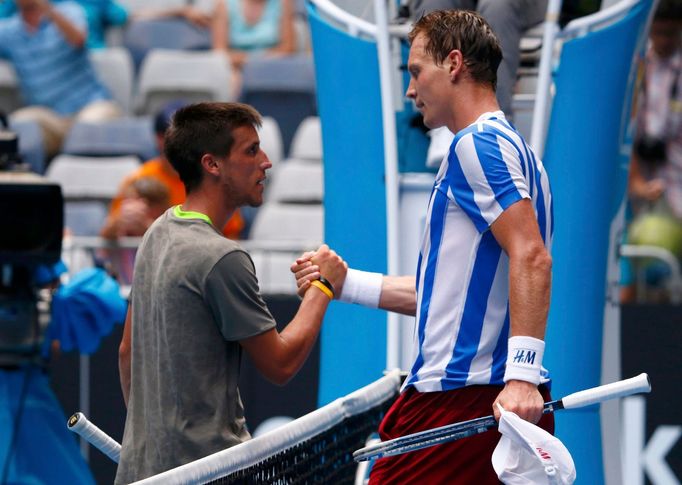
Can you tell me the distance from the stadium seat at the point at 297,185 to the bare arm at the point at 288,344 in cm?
479

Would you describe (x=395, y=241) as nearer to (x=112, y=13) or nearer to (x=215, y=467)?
(x=215, y=467)

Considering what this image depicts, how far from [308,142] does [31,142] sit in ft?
5.84

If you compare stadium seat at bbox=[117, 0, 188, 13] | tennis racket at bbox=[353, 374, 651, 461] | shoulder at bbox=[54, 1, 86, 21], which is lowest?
tennis racket at bbox=[353, 374, 651, 461]

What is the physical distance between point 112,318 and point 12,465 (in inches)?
28.3

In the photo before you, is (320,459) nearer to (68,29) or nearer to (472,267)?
(472,267)

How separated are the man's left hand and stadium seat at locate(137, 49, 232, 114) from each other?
650 centimetres

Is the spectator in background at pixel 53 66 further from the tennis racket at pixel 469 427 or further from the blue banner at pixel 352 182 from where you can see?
the tennis racket at pixel 469 427

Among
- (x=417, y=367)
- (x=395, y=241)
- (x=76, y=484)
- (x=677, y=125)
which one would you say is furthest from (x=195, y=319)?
(x=677, y=125)

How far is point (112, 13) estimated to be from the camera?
33.2 feet

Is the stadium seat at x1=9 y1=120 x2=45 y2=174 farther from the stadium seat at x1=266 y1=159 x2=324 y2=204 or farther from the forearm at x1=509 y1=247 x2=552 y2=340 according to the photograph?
the forearm at x1=509 y1=247 x2=552 y2=340

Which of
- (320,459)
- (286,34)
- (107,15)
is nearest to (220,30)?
(286,34)

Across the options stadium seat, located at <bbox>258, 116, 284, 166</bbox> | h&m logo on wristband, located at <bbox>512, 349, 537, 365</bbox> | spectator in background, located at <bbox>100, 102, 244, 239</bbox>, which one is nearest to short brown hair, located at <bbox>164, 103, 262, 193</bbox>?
h&m logo on wristband, located at <bbox>512, 349, 537, 365</bbox>

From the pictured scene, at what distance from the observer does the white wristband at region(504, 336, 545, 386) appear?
297cm

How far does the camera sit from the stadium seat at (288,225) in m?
7.85
